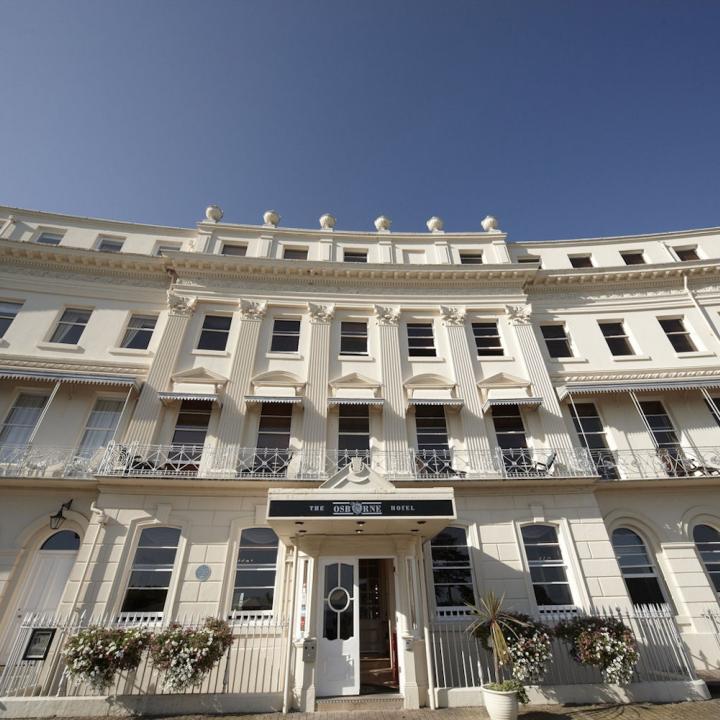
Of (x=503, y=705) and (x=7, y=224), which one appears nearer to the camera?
(x=503, y=705)

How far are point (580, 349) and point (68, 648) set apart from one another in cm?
1810

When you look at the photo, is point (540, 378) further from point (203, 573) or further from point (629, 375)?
point (203, 573)

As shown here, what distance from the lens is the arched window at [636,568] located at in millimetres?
11484

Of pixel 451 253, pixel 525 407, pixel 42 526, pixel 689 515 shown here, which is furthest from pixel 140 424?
pixel 689 515

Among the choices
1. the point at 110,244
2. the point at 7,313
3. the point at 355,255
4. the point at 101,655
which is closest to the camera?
the point at 101,655

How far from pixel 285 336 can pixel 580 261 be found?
14.6m

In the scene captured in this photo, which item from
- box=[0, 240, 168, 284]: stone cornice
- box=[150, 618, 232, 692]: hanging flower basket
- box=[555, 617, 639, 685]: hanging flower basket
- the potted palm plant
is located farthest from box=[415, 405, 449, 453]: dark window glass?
box=[0, 240, 168, 284]: stone cornice

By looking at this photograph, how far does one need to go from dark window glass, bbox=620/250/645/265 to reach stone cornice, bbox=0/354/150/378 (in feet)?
71.6

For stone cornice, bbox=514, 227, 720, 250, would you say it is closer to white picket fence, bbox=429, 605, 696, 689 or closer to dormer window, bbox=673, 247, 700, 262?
dormer window, bbox=673, 247, 700, 262

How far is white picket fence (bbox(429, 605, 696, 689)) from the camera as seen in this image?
29.5 feet

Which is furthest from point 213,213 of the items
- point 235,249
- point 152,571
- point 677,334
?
point 677,334

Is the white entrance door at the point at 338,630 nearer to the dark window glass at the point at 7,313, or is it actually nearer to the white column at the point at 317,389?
the white column at the point at 317,389

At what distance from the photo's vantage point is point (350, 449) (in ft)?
42.8

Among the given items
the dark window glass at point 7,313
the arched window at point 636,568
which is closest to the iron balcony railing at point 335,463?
the arched window at point 636,568
